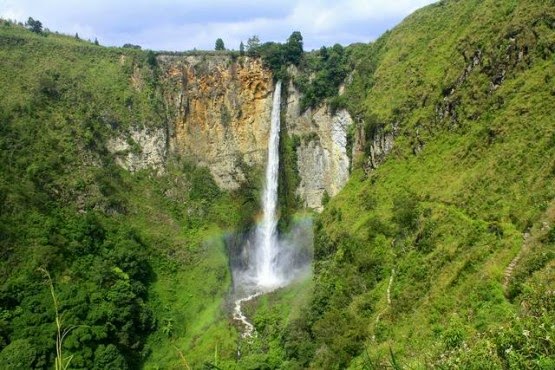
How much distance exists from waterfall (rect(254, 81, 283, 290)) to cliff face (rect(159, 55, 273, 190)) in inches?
39.4

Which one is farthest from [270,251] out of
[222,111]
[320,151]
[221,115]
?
[222,111]

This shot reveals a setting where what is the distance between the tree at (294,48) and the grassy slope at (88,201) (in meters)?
13.6

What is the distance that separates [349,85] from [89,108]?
23824 mm

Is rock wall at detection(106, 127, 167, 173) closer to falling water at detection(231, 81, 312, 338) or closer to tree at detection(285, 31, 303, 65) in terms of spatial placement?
falling water at detection(231, 81, 312, 338)

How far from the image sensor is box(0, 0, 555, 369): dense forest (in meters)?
18.9

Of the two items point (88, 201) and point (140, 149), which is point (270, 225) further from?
point (88, 201)

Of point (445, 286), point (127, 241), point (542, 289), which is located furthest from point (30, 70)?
point (542, 289)

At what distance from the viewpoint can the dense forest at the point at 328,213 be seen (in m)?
18.9

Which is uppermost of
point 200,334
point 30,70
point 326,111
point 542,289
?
point 30,70

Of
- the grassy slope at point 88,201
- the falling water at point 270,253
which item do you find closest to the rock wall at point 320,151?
the falling water at point 270,253

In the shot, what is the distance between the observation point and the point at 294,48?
1960 inches

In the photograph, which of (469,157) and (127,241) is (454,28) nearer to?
(469,157)

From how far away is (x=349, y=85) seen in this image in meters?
46.2

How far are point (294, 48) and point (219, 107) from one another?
30.8 feet
